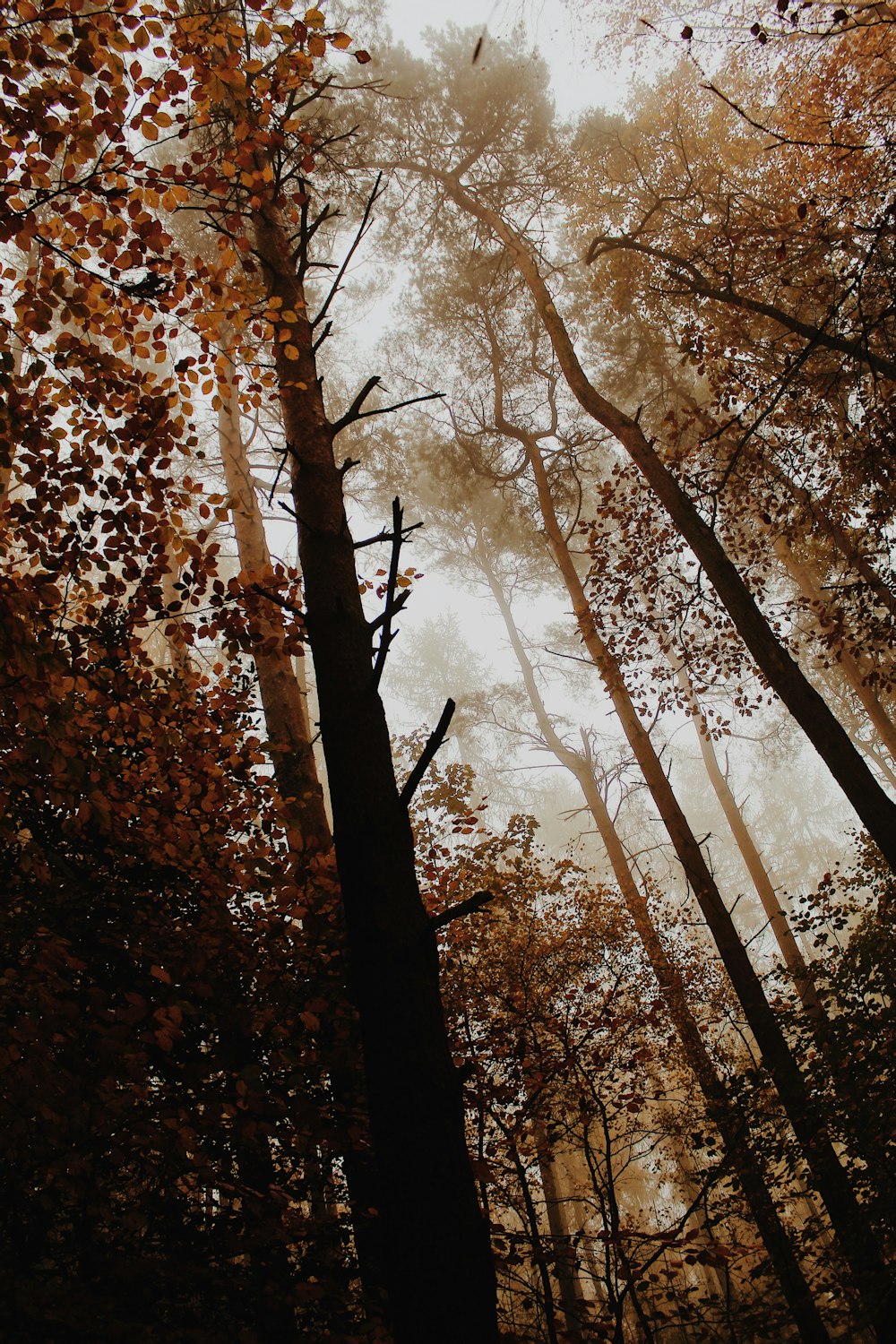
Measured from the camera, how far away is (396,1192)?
1.65m

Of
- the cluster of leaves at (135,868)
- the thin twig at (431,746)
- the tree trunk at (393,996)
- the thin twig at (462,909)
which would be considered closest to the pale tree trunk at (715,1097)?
the cluster of leaves at (135,868)

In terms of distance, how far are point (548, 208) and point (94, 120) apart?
10.6 metres

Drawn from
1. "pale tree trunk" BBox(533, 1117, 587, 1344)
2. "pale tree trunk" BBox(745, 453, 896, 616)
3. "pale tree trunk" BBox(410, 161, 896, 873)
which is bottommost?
"pale tree trunk" BBox(533, 1117, 587, 1344)

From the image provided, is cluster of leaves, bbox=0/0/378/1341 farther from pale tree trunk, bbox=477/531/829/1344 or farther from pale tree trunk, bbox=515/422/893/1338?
pale tree trunk, bbox=515/422/893/1338

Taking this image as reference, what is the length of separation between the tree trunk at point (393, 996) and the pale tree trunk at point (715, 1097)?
14.0 ft

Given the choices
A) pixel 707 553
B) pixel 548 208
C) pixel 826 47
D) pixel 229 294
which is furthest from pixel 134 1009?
pixel 826 47

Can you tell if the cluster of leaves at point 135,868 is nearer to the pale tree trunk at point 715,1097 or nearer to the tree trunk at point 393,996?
the tree trunk at point 393,996

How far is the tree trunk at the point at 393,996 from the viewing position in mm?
1585

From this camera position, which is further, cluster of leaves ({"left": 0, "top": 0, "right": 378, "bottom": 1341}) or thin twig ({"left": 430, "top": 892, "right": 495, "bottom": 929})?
cluster of leaves ({"left": 0, "top": 0, "right": 378, "bottom": 1341})

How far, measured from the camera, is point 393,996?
6.07ft

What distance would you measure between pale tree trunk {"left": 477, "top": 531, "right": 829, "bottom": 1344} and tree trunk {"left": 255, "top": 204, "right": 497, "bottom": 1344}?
4.27 metres

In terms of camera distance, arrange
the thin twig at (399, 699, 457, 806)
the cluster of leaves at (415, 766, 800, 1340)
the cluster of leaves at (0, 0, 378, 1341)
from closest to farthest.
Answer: the thin twig at (399, 699, 457, 806)
the cluster of leaves at (0, 0, 378, 1341)
the cluster of leaves at (415, 766, 800, 1340)

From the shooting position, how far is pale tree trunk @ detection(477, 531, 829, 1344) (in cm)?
568

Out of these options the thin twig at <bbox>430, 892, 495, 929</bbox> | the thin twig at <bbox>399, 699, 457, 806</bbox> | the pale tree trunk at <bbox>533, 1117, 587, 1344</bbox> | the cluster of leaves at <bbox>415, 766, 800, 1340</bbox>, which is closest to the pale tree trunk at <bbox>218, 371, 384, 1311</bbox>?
the cluster of leaves at <bbox>415, 766, 800, 1340</bbox>
